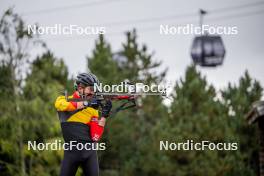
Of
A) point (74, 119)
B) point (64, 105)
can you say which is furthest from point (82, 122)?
point (64, 105)

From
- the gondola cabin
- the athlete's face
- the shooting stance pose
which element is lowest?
the shooting stance pose

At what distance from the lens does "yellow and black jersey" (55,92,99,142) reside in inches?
159

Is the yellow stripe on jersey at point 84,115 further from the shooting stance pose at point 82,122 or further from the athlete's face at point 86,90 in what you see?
the athlete's face at point 86,90

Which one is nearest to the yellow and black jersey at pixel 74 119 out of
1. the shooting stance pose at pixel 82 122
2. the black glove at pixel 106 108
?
the shooting stance pose at pixel 82 122

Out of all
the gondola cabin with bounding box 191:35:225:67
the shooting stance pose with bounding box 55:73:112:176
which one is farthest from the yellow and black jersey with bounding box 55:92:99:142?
the gondola cabin with bounding box 191:35:225:67

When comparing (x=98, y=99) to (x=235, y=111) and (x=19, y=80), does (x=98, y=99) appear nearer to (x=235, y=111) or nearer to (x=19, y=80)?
(x=19, y=80)

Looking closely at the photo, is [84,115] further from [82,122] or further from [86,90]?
[86,90]

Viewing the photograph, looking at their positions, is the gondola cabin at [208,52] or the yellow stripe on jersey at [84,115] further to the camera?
the gondola cabin at [208,52]

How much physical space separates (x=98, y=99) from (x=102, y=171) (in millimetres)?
22584

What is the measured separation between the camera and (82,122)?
4.11 meters

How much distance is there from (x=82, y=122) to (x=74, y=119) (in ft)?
0.24

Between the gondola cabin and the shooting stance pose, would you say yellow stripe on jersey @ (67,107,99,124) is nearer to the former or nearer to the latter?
the shooting stance pose

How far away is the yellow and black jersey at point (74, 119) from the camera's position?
4027 millimetres

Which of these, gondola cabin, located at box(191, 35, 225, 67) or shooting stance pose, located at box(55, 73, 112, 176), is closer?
shooting stance pose, located at box(55, 73, 112, 176)
